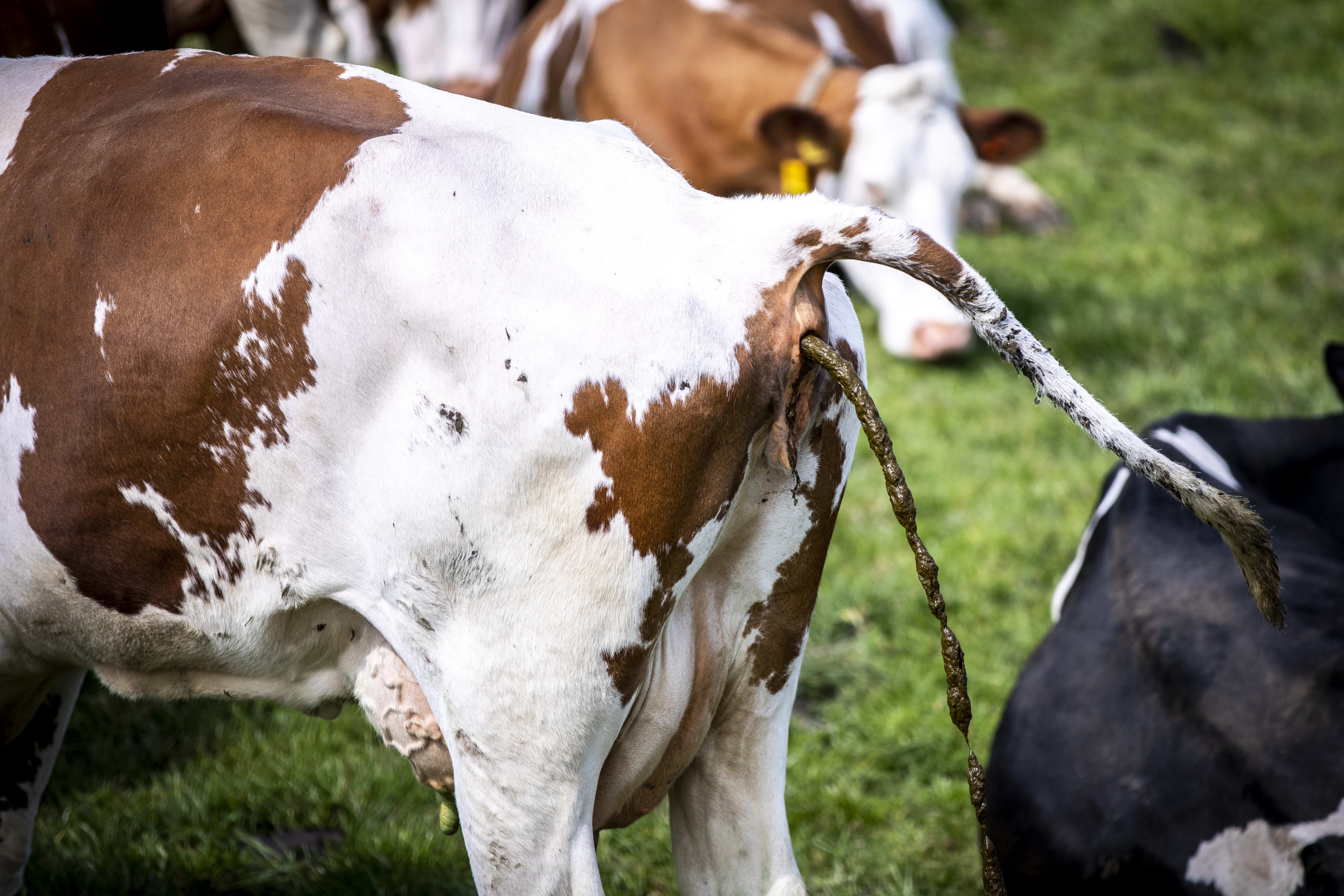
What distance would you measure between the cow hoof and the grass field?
10 centimetres

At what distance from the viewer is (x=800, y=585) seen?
5.56ft

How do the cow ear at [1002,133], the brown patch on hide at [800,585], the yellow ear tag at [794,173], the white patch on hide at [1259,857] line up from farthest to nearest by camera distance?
the cow ear at [1002,133] < the yellow ear tag at [794,173] < the white patch on hide at [1259,857] < the brown patch on hide at [800,585]

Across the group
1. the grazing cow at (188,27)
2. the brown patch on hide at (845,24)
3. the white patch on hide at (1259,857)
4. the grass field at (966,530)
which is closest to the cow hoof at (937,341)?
the grass field at (966,530)

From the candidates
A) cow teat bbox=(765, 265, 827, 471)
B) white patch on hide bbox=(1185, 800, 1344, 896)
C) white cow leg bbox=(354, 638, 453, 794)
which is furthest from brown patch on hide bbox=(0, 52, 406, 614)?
white patch on hide bbox=(1185, 800, 1344, 896)

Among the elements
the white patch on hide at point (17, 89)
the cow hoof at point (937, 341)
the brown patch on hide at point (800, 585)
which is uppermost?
the white patch on hide at point (17, 89)

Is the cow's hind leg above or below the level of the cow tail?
below

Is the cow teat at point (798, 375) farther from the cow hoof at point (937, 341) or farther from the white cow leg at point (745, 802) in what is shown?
the cow hoof at point (937, 341)

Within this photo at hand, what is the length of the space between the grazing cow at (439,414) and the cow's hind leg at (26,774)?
539 mm

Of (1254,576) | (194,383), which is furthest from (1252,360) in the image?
(194,383)

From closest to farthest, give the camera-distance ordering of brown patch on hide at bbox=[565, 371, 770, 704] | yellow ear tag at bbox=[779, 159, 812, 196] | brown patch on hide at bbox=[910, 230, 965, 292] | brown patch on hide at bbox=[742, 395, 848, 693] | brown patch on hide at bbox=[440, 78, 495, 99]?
1. brown patch on hide at bbox=[565, 371, 770, 704]
2. brown patch on hide at bbox=[910, 230, 965, 292]
3. brown patch on hide at bbox=[742, 395, 848, 693]
4. yellow ear tag at bbox=[779, 159, 812, 196]
5. brown patch on hide at bbox=[440, 78, 495, 99]

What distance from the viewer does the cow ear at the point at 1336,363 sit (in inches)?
132

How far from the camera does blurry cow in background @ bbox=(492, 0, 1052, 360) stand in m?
5.20

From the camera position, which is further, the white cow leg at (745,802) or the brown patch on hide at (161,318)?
the white cow leg at (745,802)

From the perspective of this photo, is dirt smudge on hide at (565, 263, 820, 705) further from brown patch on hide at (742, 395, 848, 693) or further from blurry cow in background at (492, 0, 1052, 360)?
blurry cow in background at (492, 0, 1052, 360)
